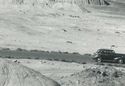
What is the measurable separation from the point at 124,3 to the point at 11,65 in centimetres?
7835

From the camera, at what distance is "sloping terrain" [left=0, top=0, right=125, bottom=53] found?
216ft

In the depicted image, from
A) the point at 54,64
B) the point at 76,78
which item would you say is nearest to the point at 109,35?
the point at 54,64

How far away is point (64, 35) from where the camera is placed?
7194 cm

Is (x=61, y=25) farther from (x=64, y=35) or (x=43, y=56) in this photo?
(x=43, y=56)

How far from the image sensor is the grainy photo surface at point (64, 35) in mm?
41062

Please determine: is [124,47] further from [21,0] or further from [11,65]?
[11,65]

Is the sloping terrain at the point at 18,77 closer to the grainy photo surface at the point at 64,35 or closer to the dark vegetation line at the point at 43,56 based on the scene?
the grainy photo surface at the point at 64,35

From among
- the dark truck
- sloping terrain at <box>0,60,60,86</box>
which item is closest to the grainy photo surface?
the dark truck

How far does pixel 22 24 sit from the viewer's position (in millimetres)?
76438

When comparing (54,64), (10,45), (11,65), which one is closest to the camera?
(11,65)

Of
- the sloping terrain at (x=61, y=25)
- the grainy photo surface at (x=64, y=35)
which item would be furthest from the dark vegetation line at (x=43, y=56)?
the sloping terrain at (x=61, y=25)

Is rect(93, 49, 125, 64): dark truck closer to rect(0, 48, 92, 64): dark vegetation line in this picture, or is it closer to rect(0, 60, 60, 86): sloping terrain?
rect(0, 48, 92, 64): dark vegetation line

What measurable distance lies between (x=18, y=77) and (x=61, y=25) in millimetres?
56384

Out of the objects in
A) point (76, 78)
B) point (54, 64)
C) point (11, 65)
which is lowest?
point (54, 64)
